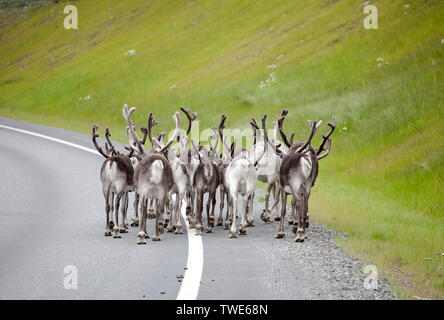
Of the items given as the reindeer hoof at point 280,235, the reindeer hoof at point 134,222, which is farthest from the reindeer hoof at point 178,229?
the reindeer hoof at point 280,235

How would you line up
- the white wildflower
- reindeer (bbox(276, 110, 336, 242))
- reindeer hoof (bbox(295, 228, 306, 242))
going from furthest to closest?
the white wildflower, reindeer (bbox(276, 110, 336, 242)), reindeer hoof (bbox(295, 228, 306, 242))

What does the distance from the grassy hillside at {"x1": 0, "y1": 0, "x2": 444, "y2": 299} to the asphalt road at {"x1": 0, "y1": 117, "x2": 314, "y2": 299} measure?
72.4 inches

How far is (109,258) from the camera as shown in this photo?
33.8 feet

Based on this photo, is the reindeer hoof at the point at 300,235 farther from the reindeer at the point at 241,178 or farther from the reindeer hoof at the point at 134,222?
the reindeer hoof at the point at 134,222

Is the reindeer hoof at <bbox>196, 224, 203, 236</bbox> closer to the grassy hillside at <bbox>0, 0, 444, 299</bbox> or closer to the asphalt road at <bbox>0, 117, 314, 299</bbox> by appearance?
the asphalt road at <bbox>0, 117, 314, 299</bbox>

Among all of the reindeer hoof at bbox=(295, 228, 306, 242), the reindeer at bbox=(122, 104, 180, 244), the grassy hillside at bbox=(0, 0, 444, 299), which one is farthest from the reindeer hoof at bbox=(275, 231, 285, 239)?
the reindeer at bbox=(122, 104, 180, 244)

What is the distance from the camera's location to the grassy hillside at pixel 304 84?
621 inches

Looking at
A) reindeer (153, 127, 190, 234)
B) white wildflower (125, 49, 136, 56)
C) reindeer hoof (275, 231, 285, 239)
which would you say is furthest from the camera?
white wildflower (125, 49, 136, 56)

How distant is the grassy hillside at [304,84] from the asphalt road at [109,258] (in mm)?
1840

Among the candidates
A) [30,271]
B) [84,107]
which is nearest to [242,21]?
[84,107]

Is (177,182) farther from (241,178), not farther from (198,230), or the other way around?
(241,178)

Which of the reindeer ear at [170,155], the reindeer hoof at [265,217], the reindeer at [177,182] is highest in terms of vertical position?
the reindeer ear at [170,155]

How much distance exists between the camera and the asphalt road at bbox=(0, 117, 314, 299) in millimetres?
8359

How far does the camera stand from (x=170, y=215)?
1284 centimetres
